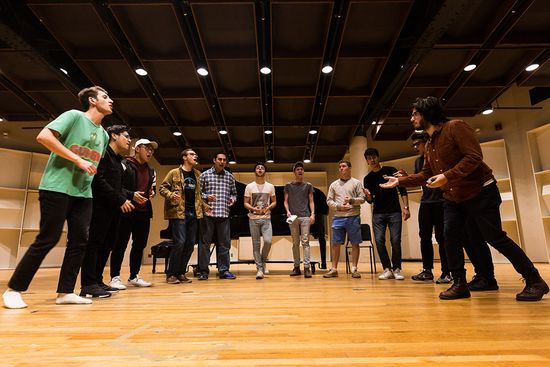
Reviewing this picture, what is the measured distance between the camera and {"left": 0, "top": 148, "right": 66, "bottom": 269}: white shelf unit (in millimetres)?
7574

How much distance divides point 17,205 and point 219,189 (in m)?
6.45

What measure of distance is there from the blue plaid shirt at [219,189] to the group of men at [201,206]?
0.04ft

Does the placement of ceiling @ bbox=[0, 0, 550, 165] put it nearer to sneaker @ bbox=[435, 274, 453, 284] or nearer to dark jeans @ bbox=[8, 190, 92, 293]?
dark jeans @ bbox=[8, 190, 92, 293]

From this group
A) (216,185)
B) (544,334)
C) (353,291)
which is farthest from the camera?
(216,185)

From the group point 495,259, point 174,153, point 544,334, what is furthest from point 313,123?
point 544,334

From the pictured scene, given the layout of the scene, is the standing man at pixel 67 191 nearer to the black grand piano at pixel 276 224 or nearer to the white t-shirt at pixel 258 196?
the white t-shirt at pixel 258 196

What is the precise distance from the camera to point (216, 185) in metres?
4.08

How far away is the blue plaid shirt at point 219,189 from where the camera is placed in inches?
158

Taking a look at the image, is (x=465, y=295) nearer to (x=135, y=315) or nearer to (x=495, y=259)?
(x=135, y=315)

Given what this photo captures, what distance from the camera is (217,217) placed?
3.99 metres

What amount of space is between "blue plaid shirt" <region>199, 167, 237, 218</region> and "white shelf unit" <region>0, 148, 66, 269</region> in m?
6.10

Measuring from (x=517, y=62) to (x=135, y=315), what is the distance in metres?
6.11

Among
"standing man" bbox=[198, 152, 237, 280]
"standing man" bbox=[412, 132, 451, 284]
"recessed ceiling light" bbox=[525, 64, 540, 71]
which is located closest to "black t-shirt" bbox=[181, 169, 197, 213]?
"standing man" bbox=[198, 152, 237, 280]

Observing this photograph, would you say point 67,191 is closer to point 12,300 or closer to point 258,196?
point 12,300
